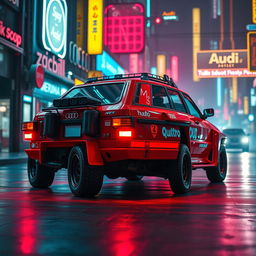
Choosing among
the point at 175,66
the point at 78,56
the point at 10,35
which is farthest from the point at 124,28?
the point at 175,66

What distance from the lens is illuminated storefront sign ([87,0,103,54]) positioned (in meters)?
35.3

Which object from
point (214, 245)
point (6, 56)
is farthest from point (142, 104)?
point (6, 56)

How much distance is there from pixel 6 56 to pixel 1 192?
1733 cm

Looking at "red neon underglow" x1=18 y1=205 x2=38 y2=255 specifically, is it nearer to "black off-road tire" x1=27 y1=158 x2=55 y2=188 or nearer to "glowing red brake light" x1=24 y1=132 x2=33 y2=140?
"glowing red brake light" x1=24 y1=132 x2=33 y2=140

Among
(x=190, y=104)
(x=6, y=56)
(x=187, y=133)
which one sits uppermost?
(x=6, y=56)

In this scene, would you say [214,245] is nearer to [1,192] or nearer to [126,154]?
[126,154]

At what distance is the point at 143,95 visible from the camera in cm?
784

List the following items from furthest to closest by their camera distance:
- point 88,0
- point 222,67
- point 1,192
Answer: point 222,67
point 88,0
point 1,192

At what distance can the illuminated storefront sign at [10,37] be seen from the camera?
22.6 metres

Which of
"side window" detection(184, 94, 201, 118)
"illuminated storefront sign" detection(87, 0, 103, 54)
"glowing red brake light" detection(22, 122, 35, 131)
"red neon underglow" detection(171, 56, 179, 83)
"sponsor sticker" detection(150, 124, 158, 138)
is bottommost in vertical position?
"sponsor sticker" detection(150, 124, 158, 138)

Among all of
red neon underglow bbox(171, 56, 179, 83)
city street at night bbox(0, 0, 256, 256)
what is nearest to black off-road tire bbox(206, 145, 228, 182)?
city street at night bbox(0, 0, 256, 256)

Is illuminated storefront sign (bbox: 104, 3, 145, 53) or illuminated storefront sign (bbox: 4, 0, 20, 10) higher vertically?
illuminated storefront sign (bbox: 104, 3, 145, 53)

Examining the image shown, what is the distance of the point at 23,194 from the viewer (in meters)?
8.34

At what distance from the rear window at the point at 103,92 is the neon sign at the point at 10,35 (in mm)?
14772
